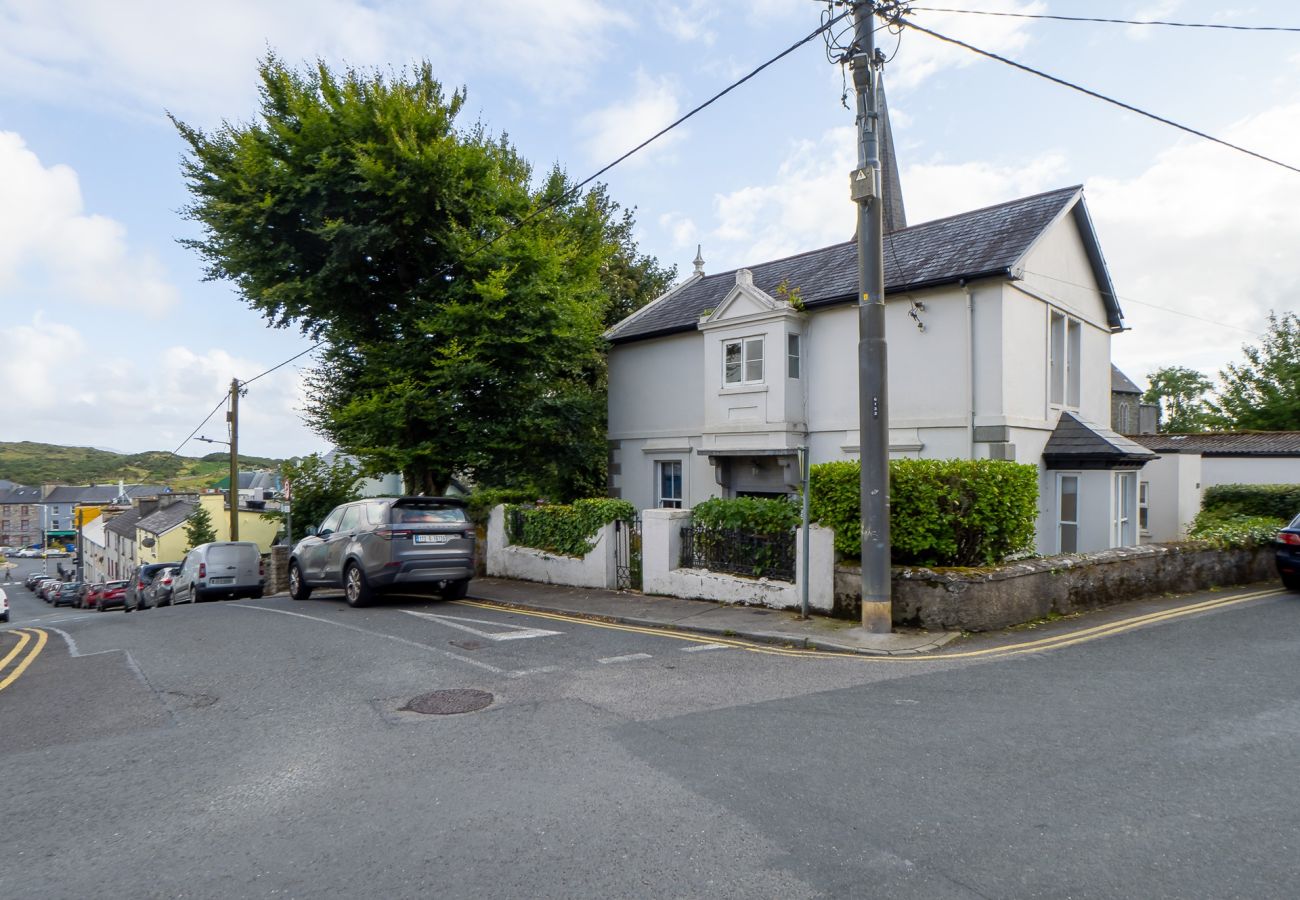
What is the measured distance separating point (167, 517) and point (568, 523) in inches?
1921

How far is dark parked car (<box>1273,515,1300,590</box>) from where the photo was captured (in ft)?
43.1

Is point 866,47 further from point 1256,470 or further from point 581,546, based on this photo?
point 1256,470

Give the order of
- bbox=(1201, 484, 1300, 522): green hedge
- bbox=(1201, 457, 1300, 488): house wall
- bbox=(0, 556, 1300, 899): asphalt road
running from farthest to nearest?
bbox=(1201, 457, 1300, 488): house wall < bbox=(1201, 484, 1300, 522): green hedge < bbox=(0, 556, 1300, 899): asphalt road

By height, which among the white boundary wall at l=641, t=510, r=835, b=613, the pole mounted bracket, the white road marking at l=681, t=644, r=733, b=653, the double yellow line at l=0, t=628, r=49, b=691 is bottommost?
the double yellow line at l=0, t=628, r=49, b=691

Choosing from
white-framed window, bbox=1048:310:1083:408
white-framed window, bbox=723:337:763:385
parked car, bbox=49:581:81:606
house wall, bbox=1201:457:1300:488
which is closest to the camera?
white-framed window, bbox=1048:310:1083:408

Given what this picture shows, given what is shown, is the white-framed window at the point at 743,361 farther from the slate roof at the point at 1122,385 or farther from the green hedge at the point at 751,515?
the slate roof at the point at 1122,385

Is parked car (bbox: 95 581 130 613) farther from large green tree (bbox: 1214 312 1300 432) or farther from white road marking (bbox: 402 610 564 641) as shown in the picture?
large green tree (bbox: 1214 312 1300 432)

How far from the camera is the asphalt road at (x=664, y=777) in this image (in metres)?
3.56

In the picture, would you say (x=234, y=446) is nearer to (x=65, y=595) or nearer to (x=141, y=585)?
(x=141, y=585)

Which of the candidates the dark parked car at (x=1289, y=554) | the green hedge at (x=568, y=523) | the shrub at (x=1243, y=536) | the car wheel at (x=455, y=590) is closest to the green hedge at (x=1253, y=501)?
the shrub at (x=1243, y=536)

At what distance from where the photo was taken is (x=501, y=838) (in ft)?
12.8

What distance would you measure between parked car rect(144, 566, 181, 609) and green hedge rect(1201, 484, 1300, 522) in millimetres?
30283

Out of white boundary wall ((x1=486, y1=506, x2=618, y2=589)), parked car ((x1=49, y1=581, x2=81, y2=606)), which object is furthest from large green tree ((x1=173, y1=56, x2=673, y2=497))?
parked car ((x1=49, y1=581, x2=81, y2=606))

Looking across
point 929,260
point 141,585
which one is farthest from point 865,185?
point 141,585
